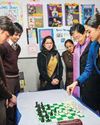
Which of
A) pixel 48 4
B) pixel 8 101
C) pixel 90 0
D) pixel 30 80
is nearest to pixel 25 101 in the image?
pixel 8 101

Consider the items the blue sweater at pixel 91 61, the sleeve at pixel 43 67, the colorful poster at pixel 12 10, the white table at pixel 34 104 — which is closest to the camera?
the white table at pixel 34 104

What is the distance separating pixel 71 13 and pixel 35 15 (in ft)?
2.18

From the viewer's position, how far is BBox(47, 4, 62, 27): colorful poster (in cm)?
451

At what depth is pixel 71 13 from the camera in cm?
461

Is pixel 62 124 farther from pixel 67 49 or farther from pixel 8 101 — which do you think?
pixel 67 49

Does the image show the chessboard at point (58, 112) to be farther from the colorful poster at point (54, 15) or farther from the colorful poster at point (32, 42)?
the colorful poster at point (54, 15)

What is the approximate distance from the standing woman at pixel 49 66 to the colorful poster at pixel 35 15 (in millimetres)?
608

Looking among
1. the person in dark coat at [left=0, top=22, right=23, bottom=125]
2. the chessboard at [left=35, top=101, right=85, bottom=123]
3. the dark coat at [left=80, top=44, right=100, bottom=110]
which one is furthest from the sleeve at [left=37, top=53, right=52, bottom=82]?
the chessboard at [left=35, top=101, right=85, bottom=123]

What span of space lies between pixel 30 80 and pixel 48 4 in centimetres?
138

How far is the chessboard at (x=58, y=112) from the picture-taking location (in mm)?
1977

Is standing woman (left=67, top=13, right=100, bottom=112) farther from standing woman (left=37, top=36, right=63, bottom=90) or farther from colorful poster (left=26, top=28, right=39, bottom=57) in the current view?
colorful poster (left=26, top=28, right=39, bottom=57)

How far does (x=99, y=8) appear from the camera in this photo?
4723 millimetres

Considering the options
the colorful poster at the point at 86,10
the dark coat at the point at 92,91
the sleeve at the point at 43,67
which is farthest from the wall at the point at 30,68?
the dark coat at the point at 92,91

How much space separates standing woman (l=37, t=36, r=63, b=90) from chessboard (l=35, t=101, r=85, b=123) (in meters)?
1.46
